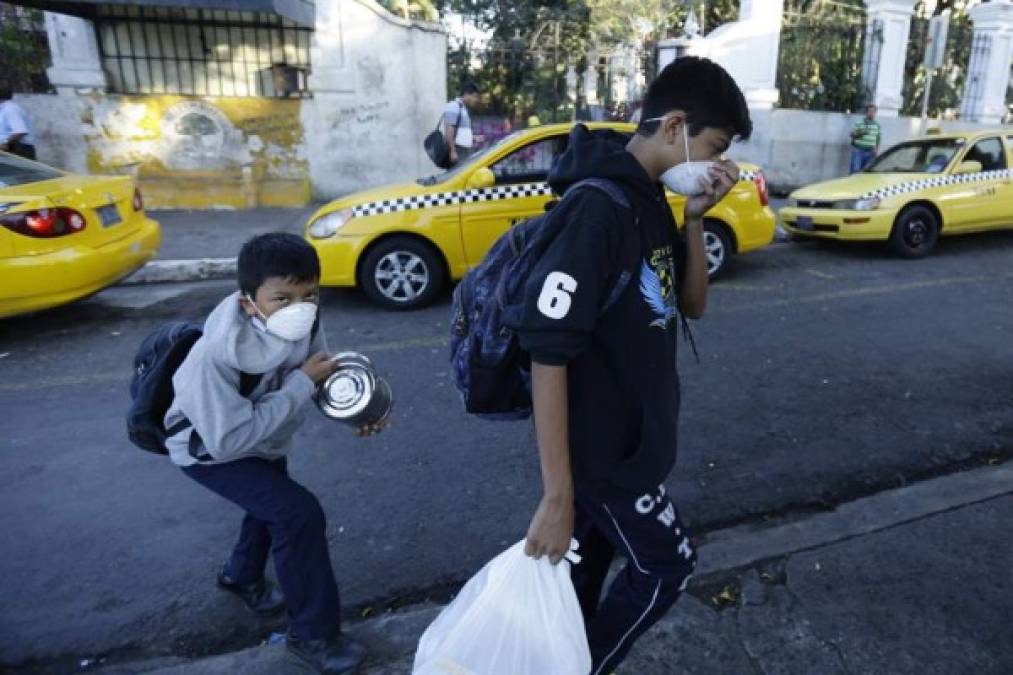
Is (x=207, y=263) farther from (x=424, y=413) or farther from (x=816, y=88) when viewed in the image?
(x=816, y=88)

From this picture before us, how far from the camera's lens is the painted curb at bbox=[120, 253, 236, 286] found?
743 cm

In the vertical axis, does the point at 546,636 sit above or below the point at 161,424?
below

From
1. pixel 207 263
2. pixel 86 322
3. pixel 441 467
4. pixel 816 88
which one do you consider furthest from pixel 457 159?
pixel 816 88

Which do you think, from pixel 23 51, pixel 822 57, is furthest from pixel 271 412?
pixel 822 57

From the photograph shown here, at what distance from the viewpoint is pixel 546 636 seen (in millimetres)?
1638

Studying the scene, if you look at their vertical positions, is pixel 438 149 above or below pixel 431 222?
above

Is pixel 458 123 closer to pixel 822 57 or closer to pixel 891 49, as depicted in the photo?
pixel 822 57

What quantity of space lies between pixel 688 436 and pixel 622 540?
7.40 feet

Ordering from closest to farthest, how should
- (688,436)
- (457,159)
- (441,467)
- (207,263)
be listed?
1. (441,467)
2. (688,436)
3. (207,263)
4. (457,159)

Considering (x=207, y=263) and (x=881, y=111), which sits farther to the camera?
(x=881, y=111)

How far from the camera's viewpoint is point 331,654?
7.43ft

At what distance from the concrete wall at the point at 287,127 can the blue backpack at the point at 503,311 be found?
1044 centimetres

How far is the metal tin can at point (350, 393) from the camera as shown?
2191mm

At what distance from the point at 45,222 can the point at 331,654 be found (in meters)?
4.40
